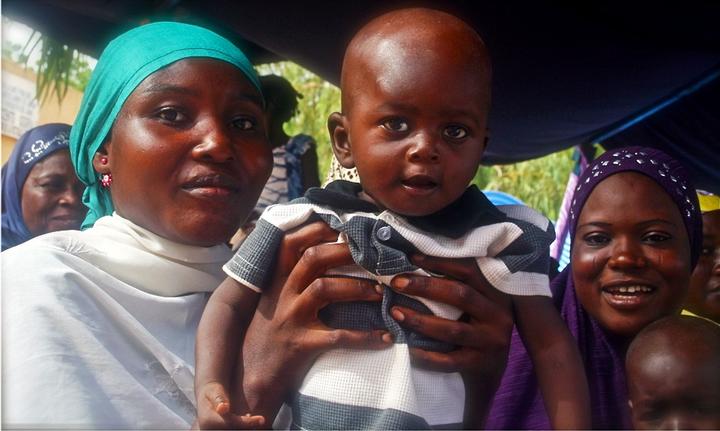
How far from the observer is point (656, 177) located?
2.13 m

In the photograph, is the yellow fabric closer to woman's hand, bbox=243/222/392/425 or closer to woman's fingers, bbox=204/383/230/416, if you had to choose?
woman's hand, bbox=243/222/392/425

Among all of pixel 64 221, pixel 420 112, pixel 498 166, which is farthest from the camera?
pixel 498 166

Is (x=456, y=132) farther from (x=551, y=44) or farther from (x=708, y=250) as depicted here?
(x=551, y=44)

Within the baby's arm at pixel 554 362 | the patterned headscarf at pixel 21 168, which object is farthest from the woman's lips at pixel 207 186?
the patterned headscarf at pixel 21 168

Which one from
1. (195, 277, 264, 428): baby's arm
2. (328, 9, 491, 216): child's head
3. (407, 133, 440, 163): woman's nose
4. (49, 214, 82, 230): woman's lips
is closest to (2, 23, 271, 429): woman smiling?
(195, 277, 264, 428): baby's arm

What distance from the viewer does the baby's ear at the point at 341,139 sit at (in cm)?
181

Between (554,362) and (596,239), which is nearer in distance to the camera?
(554,362)

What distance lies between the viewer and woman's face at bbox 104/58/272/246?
199 cm

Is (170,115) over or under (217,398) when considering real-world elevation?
over

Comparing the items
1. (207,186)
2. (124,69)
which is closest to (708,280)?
(207,186)

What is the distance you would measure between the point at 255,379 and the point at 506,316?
582 millimetres

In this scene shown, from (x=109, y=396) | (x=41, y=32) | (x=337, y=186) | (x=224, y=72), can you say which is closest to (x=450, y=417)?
(x=337, y=186)

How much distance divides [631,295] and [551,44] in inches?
92.6

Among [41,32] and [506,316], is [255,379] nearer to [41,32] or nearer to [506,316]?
[506,316]
